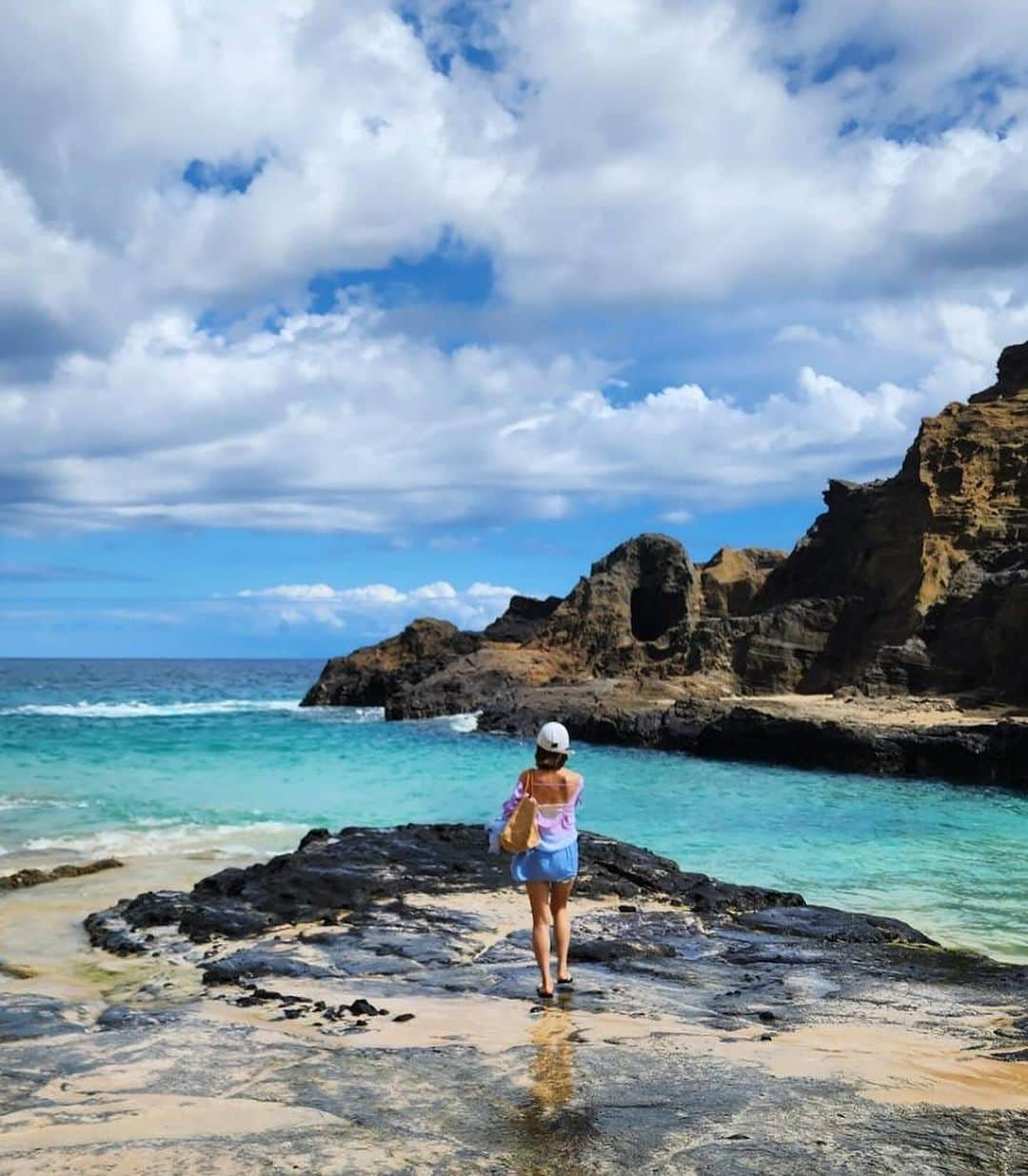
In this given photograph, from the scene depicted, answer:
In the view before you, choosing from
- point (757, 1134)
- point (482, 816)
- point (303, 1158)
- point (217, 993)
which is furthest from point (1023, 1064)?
point (482, 816)

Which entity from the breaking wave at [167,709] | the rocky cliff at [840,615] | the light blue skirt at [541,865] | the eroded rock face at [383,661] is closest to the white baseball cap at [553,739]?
the light blue skirt at [541,865]

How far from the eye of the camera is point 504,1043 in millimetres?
6121

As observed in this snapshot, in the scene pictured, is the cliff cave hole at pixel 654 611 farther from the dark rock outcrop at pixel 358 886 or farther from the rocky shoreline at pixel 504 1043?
the rocky shoreline at pixel 504 1043

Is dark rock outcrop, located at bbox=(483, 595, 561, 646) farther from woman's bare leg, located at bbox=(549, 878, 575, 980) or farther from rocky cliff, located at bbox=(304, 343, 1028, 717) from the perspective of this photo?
woman's bare leg, located at bbox=(549, 878, 575, 980)

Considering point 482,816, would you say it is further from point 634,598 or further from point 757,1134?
point 634,598

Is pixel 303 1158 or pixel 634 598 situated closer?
pixel 303 1158

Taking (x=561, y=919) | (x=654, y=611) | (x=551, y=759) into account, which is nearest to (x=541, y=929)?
(x=561, y=919)

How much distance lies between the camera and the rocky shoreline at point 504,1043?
14.5 feet

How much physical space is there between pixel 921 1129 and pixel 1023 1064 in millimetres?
1575

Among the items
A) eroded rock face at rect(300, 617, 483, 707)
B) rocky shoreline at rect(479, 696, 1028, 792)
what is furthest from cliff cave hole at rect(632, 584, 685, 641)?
rocky shoreline at rect(479, 696, 1028, 792)

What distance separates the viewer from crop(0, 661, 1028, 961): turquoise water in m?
15.3

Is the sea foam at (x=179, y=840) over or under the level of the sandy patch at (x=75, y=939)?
under

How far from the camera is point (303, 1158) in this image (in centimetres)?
426

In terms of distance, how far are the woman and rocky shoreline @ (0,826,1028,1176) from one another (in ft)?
1.66
